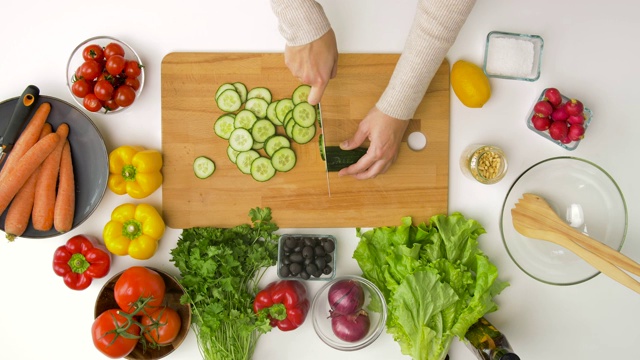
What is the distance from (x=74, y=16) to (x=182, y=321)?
1208 millimetres

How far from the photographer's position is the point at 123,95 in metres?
1.70

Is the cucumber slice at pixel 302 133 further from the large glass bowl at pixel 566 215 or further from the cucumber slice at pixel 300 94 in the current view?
the large glass bowl at pixel 566 215

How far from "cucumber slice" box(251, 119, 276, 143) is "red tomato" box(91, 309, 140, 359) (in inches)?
30.3

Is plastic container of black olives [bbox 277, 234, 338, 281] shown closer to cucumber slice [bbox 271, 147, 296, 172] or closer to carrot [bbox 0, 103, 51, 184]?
cucumber slice [bbox 271, 147, 296, 172]

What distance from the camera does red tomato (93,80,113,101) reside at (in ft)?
5.47

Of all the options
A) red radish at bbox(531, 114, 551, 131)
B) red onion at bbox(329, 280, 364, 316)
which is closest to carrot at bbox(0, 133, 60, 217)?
red onion at bbox(329, 280, 364, 316)

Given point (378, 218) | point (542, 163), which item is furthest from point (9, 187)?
point (542, 163)

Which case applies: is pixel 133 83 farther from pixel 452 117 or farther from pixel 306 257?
pixel 452 117

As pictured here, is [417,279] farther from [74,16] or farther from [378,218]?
[74,16]

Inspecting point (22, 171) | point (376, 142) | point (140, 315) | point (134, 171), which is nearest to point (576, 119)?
point (376, 142)

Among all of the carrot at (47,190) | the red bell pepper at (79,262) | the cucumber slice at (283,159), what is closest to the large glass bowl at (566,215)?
the cucumber slice at (283,159)

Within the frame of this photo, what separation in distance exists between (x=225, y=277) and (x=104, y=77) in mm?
825

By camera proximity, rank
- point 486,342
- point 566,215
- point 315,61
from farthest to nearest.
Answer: point 566,215 < point 486,342 < point 315,61

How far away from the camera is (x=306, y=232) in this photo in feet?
5.99
